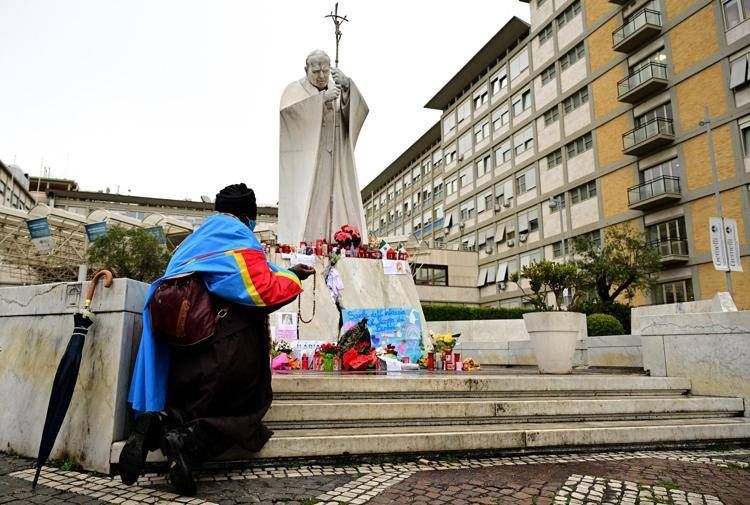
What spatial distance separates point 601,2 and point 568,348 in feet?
105

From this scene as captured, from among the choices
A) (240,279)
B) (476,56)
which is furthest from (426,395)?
(476,56)

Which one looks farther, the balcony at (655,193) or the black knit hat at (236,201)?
the balcony at (655,193)

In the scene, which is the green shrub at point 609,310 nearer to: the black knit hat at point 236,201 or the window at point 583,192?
the window at point 583,192

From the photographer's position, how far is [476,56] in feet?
144

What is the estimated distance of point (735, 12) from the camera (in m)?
23.7

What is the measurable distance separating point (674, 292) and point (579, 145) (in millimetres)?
11913

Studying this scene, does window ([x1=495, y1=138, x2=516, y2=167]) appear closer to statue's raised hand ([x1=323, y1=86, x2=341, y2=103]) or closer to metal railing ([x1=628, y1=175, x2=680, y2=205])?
metal railing ([x1=628, y1=175, x2=680, y2=205])

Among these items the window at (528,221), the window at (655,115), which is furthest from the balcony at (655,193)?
the window at (528,221)

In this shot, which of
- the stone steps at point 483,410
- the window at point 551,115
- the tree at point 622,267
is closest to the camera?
the stone steps at point 483,410

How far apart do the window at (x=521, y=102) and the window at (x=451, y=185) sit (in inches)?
401

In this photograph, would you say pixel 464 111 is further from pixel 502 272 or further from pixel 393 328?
pixel 393 328

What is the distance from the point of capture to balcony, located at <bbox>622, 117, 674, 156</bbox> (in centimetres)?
2673

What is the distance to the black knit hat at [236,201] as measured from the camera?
3826 mm

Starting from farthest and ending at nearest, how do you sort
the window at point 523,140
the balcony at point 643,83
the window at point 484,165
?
the window at point 484,165, the window at point 523,140, the balcony at point 643,83
